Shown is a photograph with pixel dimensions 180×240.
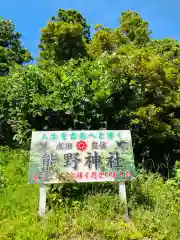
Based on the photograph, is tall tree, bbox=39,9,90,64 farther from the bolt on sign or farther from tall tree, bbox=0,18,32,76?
the bolt on sign

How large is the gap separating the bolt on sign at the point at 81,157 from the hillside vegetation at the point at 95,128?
0.95ft

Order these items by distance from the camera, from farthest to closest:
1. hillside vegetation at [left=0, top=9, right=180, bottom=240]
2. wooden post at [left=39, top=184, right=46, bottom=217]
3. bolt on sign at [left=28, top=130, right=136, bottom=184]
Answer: bolt on sign at [left=28, top=130, right=136, bottom=184]
wooden post at [left=39, top=184, right=46, bottom=217]
hillside vegetation at [left=0, top=9, right=180, bottom=240]

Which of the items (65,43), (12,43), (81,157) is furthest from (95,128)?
(12,43)

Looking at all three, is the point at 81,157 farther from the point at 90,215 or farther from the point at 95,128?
the point at 95,128

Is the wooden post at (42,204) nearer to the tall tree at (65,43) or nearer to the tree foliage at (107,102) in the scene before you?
the tree foliage at (107,102)

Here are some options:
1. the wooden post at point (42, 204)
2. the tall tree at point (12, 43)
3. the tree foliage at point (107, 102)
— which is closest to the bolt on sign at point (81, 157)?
the wooden post at point (42, 204)

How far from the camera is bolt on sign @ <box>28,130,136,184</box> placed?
4391 mm

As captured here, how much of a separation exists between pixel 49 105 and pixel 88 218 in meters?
3.60

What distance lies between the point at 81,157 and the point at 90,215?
2.95 feet

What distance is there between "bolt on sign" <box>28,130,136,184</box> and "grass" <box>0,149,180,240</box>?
0.95 ft

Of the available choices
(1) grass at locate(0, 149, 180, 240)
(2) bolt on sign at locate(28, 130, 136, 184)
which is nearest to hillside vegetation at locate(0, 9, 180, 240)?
(1) grass at locate(0, 149, 180, 240)

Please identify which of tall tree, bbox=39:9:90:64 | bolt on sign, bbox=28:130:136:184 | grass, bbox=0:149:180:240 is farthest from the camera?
tall tree, bbox=39:9:90:64

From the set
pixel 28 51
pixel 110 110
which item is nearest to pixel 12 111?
pixel 110 110

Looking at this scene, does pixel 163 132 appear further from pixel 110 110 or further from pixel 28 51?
pixel 28 51
